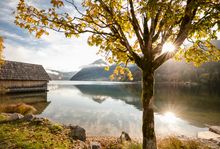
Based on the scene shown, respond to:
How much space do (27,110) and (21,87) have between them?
90.7 feet

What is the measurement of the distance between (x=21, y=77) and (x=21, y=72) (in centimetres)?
198

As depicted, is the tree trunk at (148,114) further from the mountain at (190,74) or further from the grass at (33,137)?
the mountain at (190,74)

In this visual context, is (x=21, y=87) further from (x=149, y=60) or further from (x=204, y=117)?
(x=149, y=60)

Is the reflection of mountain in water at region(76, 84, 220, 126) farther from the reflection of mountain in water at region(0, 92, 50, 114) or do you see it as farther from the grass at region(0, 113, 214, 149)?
the grass at region(0, 113, 214, 149)

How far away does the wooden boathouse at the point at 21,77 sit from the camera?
43.4 m

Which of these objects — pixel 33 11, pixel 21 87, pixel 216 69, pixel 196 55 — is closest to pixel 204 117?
pixel 196 55

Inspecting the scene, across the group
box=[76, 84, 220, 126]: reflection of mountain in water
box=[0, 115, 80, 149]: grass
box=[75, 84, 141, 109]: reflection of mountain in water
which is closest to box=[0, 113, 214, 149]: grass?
box=[0, 115, 80, 149]: grass

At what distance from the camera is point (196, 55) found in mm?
8234

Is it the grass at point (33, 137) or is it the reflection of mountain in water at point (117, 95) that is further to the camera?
the reflection of mountain in water at point (117, 95)

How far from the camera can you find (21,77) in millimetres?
46625

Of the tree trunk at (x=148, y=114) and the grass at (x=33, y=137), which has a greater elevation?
the tree trunk at (x=148, y=114)

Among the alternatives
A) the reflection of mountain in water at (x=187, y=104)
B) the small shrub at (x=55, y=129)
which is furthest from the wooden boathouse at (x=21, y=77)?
the small shrub at (x=55, y=129)

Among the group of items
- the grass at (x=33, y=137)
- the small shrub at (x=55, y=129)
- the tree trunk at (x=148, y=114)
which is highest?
the tree trunk at (x=148, y=114)

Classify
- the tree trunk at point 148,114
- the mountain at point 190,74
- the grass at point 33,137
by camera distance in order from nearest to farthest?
the tree trunk at point 148,114
the grass at point 33,137
the mountain at point 190,74
